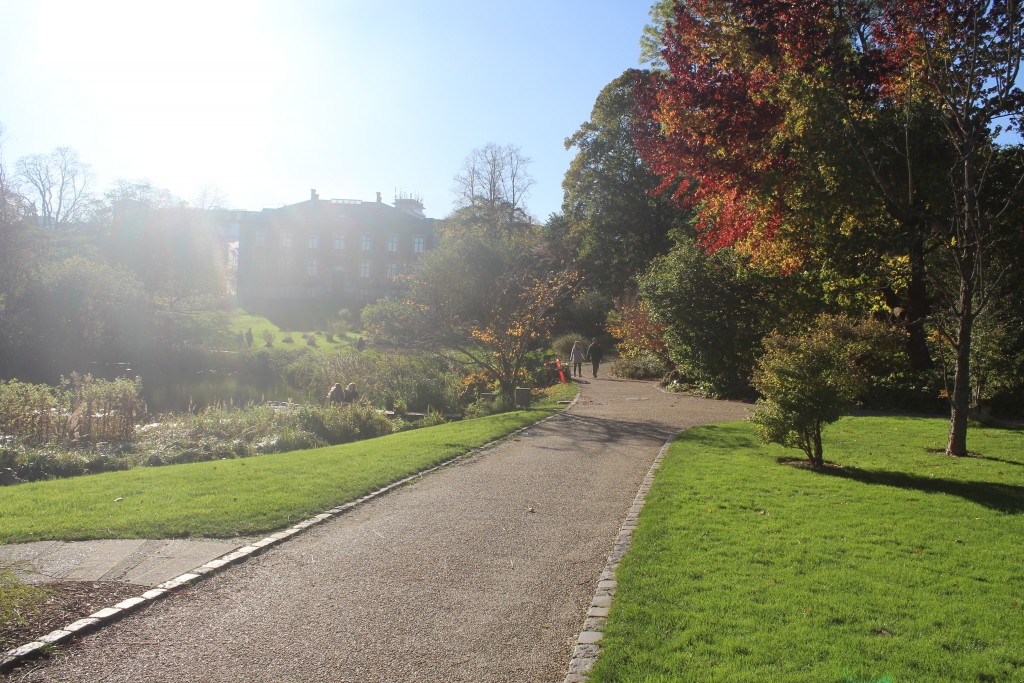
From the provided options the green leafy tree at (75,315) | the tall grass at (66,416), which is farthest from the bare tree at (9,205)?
the tall grass at (66,416)

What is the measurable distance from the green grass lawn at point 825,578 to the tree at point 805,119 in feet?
20.5

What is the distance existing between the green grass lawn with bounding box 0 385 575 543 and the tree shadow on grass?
576 cm

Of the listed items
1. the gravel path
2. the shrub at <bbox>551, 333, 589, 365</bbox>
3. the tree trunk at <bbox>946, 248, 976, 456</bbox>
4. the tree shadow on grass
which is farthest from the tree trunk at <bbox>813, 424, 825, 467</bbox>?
the shrub at <bbox>551, 333, 589, 365</bbox>

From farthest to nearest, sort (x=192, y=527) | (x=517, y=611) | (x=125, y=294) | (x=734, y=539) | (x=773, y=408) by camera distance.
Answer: (x=125, y=294)
(x=773, y=408)
(x=192, y=527)
(x=734, y=539)
(x=517, y=611)

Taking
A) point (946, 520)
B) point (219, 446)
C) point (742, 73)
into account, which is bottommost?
point (219, 446)

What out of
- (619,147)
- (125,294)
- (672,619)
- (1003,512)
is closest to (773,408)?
(1003,512)

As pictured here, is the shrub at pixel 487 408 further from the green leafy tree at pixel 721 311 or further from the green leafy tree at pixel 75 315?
the green leafy tree at pixel 75 315

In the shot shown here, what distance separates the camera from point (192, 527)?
716 cm

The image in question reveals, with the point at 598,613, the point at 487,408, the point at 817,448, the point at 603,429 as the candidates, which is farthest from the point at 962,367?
the point at 487,408

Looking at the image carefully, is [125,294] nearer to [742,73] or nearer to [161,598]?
[742,73]

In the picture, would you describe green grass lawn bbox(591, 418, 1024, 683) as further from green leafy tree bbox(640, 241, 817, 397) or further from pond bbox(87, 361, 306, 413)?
pond bbox(87, 361, 306, 413)

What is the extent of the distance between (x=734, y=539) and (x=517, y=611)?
2456mm

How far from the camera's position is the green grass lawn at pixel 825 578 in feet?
13.8

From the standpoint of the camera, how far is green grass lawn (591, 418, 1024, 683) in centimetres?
421
